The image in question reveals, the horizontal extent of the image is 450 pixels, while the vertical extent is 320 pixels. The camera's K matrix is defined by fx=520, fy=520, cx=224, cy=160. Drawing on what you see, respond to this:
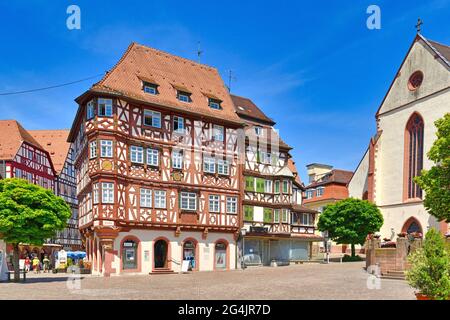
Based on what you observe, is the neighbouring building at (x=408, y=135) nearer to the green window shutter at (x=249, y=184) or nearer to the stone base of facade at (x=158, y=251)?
the green window shutter at (x=249, y=184)

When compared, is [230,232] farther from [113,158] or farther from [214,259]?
[113,158]

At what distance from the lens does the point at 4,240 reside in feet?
83.9

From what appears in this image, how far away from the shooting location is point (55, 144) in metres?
75.6

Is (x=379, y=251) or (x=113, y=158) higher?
(x=113, y=158)

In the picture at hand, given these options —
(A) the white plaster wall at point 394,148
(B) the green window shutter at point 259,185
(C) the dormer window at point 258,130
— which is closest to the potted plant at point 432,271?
(B) the green window shutter at point 259,185

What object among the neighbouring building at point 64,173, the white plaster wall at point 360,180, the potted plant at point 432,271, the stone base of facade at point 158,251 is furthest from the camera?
the neighbouring building at point 64,173

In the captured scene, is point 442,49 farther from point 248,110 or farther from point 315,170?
point 315,170

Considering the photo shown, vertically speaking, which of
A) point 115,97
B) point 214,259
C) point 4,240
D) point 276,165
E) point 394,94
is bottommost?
point 214,259

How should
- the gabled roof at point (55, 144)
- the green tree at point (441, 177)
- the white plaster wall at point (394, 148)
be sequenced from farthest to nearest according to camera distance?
1. the gabled roof at point (55, 144)
2. the white plaster wall at point (394, 148)
3. the green tree at point (441, 177)

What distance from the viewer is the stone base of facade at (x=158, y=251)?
107ft

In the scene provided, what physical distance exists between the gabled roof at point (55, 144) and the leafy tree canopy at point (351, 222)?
131ft
